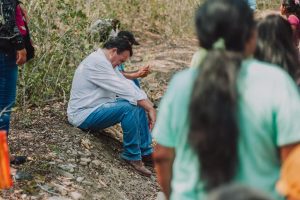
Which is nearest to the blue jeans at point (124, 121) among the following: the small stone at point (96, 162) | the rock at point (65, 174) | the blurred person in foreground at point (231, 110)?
the small stone at point (96, 162)

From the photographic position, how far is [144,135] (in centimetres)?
544

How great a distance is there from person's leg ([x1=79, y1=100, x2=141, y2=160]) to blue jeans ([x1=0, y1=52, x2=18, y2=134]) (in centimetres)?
94

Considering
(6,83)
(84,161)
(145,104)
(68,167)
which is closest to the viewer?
(6,83)

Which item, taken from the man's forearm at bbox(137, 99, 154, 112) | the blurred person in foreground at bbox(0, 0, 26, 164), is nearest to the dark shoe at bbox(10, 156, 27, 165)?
the blurred person in foreground at bbox(0, 0, 26, 164)

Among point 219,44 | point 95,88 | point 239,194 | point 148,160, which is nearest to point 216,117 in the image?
point 219,44

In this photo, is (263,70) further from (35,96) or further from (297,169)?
(35,96)

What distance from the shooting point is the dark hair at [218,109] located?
200 centimetres

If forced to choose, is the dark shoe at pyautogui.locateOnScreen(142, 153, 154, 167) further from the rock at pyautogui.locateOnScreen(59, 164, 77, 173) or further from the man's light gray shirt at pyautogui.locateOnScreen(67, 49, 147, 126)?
the rock at pyautogui.locateOnScreen(59, 164, 77, 173)

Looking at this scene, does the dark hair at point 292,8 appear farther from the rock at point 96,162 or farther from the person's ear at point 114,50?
the rock at point 96,162

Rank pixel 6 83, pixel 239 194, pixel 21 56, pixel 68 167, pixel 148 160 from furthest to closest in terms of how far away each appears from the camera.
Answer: pixel 148 160 → pixel 68 167 → pixel 6 83 → pixel 21 56 → pixel 239 194

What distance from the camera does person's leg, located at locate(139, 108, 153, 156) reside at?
536 cm

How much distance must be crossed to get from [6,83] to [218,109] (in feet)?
8.60

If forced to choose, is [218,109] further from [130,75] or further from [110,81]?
[130,75]

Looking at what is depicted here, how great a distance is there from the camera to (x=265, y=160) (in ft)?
6.93
